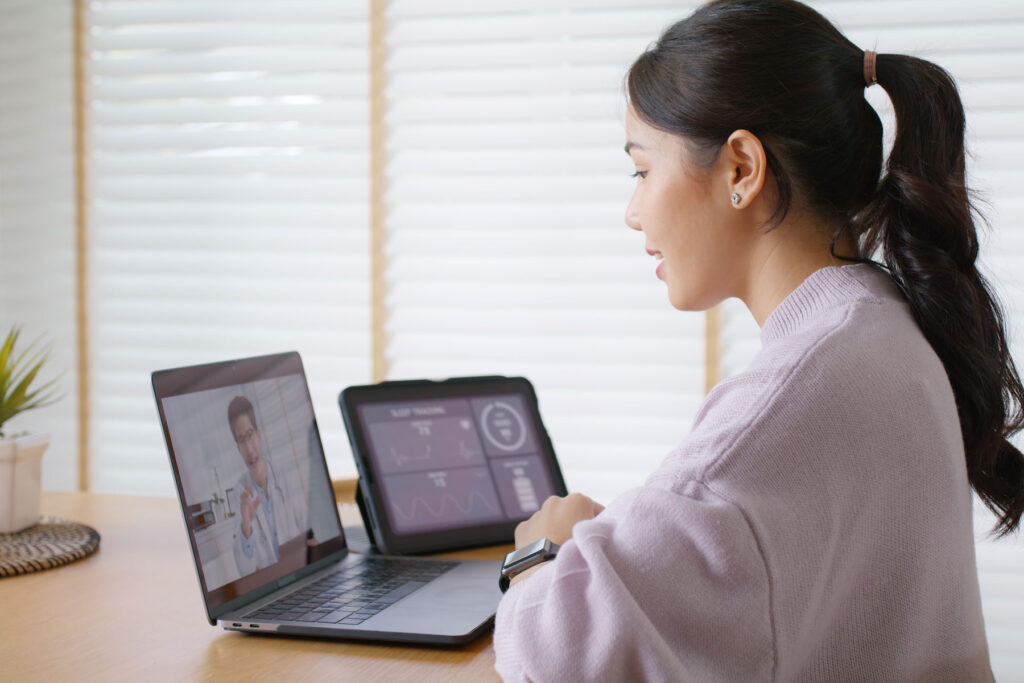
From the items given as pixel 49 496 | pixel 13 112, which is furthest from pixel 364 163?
pixel 49 496

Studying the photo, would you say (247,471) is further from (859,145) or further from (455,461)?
(859,145)

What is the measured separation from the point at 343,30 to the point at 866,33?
4.39ft

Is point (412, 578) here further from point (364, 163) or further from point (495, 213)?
point (364, 163)

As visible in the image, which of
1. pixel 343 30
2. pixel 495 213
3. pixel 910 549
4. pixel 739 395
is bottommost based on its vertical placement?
pixel 910 549

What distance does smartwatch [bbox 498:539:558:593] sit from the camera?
0.99 meters

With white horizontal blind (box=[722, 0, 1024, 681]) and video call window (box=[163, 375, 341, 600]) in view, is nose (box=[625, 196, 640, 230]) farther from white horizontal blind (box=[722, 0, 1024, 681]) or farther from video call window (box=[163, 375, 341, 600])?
white horizontal blind (box=[722, 0, 1024, 681])

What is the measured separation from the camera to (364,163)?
2666 mm

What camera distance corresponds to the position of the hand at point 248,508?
1141 millimetres

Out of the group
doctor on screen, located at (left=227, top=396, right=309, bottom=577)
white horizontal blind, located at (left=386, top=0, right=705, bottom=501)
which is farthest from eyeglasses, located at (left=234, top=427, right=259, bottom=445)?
white horizontal blind, located at (left=386, top=0, right=705, bottom=501)

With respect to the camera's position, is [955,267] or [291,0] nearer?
[955,267]

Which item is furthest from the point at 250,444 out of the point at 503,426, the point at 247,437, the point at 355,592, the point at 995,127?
the point at 995,127

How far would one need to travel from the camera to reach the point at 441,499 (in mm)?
1420

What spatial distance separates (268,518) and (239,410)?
14 cm

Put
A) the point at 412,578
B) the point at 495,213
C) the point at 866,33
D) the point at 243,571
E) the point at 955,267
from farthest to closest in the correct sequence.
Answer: the point at 495,213 → the point at 866,33 → the point at 412,578 → the point at 243,571 → the point at 955,267
